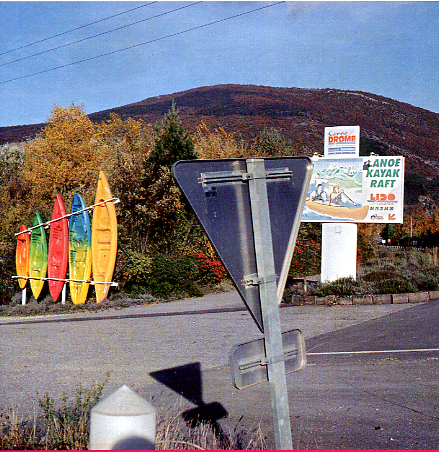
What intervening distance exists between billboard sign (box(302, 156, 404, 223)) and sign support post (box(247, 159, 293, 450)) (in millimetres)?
12913

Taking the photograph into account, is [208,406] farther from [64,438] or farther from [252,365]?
[252,365]

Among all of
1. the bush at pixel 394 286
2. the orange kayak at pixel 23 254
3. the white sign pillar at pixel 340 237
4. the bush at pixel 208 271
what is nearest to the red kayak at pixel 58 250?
the orange kayak at pixel 23 254

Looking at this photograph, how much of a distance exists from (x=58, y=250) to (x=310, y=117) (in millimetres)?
78344

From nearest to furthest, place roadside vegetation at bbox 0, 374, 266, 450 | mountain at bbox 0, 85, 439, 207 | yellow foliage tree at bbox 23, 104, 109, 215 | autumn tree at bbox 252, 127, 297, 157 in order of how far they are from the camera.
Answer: roadside vegetation at bbox 0, 374, 266, 450, yellow foliage tree at bbox 23, 104, 109, 215, autumn tree at bbox 252, 127, 297, 157, mountain at bbox 0, 85, 439, 207

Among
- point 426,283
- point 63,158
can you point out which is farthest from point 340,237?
point 63,158

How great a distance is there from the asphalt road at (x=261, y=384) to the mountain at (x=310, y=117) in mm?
63192

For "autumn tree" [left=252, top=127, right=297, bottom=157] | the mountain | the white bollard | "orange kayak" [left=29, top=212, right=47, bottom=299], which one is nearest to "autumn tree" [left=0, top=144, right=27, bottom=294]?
"orange kayak" [left=29, top=212, right=47, bottom=299]

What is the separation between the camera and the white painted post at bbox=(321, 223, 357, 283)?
1532 cm

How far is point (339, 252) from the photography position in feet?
50.5

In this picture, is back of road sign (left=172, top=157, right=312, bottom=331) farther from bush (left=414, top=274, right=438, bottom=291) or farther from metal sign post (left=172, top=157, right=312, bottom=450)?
bush (left=414, top=274, right=438, bottom=291)

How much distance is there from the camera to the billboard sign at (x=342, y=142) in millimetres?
15547

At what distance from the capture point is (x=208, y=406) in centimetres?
538

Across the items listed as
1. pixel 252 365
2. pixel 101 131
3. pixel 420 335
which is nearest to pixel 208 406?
pixel 252 365

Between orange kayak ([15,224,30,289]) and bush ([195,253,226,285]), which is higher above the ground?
orange kayak ([15,224,30,289])
